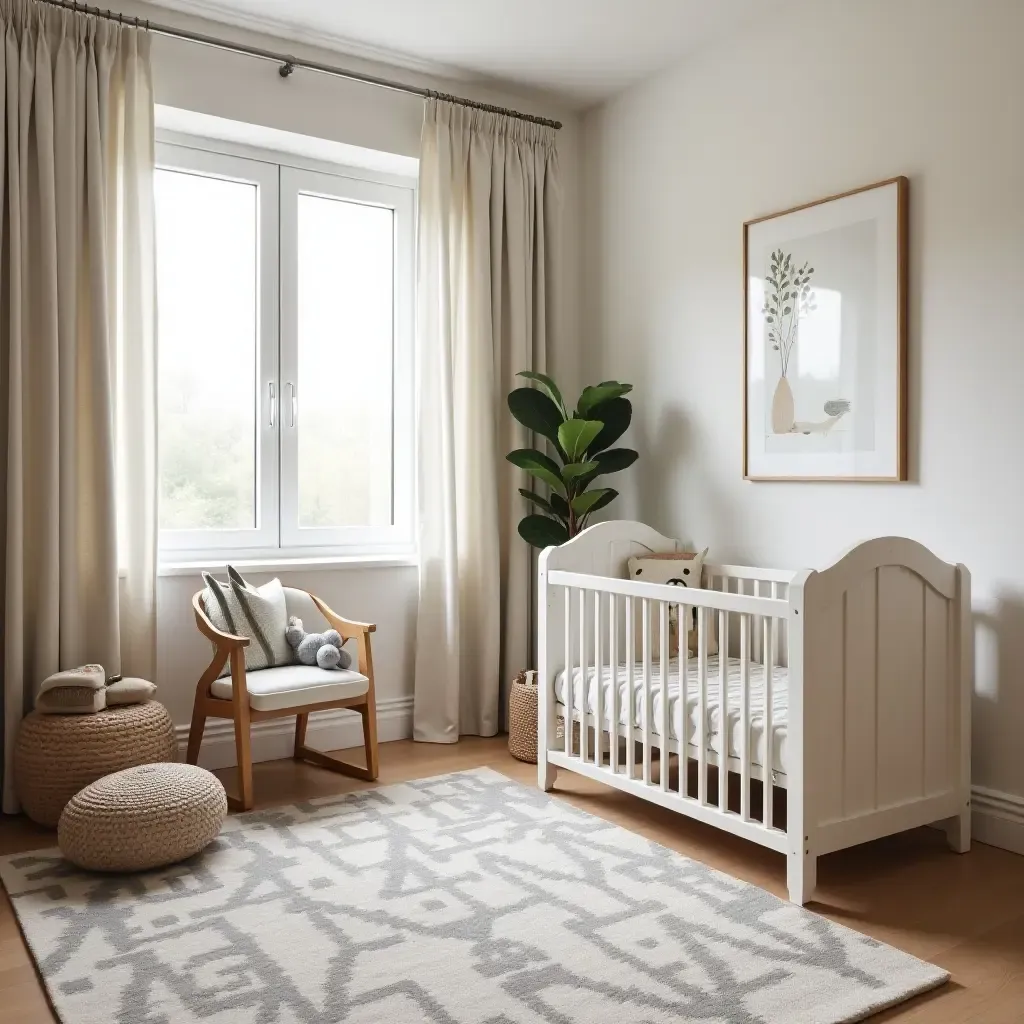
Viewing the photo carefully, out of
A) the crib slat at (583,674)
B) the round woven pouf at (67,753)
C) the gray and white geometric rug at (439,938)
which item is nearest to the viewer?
the gray and white geometric rug at (439,938)

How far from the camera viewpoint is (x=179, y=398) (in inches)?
141

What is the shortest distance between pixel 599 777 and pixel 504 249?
2.15 m

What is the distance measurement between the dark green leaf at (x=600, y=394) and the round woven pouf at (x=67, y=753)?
189 cm

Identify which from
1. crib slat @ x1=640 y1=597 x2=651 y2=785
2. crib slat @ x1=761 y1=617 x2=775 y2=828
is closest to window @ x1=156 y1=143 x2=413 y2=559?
crib slat @ x1=640 y1=597 x2=651 y2=785

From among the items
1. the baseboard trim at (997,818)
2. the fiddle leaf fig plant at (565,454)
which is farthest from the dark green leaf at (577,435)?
the baseboard trim at (997,818)

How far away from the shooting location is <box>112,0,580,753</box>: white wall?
3350mm

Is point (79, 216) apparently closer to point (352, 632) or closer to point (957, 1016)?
point (352, 632)

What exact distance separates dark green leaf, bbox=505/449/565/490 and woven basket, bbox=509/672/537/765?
767mm

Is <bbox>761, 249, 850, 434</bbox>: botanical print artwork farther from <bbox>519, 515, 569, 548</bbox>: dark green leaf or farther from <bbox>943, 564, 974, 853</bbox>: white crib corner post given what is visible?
<bbox>519, 515, 569, 548</bbox>: dark green leaf

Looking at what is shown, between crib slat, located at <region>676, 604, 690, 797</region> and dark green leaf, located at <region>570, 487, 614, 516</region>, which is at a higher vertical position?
dark green leaf, located at <region>570, 487, 614, 516</region>

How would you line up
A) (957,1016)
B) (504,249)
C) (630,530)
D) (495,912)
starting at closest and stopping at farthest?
1. (957,1016)
2. (495,912)
3. (630,530)
4. (504,249)

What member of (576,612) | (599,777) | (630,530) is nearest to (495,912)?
(599,777)

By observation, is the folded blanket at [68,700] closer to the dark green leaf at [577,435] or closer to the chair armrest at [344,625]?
the chair armrest at [344,625]

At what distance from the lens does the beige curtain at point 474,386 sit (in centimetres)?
381
